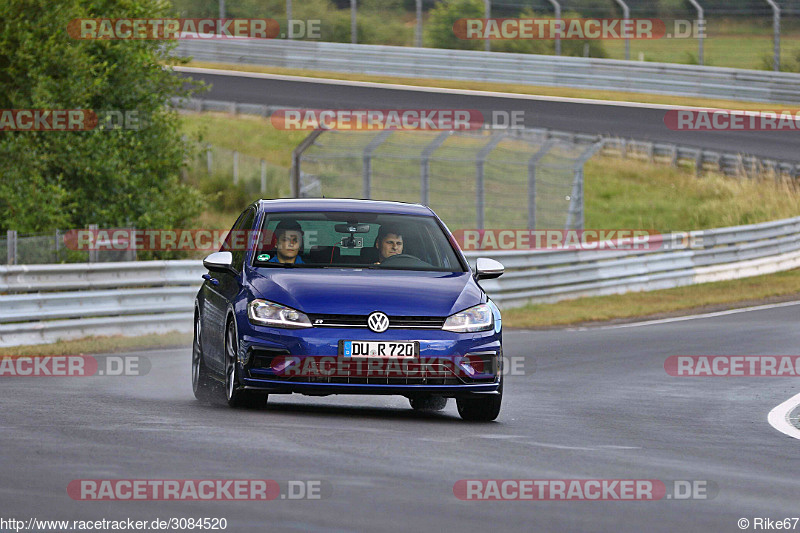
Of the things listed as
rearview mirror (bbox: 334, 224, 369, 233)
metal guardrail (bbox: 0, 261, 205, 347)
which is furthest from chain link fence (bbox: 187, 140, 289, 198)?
rearview mirror (bbox: 334, 224, 369, 233)

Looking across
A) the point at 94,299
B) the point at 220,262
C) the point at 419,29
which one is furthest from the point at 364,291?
A: the point at 419,29

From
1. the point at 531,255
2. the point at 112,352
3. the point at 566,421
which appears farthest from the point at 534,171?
the point at 566,421

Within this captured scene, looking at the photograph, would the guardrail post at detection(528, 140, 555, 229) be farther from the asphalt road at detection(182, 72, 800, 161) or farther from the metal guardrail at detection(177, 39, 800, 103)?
the metal guardrail at detection(177, 39, 800, 103)

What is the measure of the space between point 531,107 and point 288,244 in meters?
30.5

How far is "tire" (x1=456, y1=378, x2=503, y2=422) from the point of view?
10.1 meters

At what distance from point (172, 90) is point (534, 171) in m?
6.45

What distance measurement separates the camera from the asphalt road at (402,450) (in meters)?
6.17

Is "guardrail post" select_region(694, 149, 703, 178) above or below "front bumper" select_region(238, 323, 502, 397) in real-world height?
below

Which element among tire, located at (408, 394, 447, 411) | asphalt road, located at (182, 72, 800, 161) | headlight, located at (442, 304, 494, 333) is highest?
headlight, located at (442, 304, 494, 333)

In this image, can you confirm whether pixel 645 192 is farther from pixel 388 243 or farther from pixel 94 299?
pixel 388 243

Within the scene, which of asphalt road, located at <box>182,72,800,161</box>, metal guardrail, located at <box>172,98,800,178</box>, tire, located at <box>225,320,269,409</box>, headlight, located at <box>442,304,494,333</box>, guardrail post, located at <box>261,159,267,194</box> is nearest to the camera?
headlight, located at <box>442,304,494,333</box>

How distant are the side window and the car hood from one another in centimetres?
53

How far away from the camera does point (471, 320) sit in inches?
387

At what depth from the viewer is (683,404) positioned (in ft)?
40.4
